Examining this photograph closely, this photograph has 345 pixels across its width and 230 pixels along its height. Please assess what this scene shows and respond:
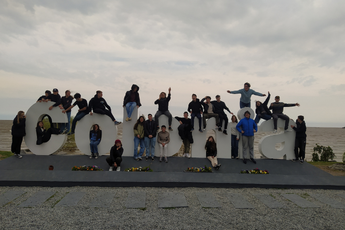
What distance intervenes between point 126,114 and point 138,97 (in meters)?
0.94

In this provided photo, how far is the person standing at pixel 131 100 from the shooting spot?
10.6 meters

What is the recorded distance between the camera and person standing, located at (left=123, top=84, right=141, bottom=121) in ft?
34.6

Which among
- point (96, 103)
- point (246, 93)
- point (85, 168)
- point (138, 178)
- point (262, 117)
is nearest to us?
point (138, 178)

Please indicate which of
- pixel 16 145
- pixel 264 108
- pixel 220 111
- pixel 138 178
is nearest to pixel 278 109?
pixel 264 108

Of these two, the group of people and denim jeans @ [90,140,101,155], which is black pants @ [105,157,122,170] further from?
denim jeans @ [90,140,101,155]

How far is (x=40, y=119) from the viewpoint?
424 inches

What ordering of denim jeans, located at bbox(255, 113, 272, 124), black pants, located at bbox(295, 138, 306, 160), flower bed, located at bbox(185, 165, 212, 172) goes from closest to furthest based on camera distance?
flower bed, located at bbox(185, 165, 212, 172)
black pants, located at bbox(295, 138, 306, 160)
denim jeans, located at bbox(255, 113, 272, 124)

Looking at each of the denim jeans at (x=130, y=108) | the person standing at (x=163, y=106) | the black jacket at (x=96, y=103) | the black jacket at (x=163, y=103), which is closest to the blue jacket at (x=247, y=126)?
the person standing at (x=163, y=106)

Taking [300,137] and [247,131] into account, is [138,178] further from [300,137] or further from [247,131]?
[300,137]

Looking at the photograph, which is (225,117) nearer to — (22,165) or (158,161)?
(158,161)

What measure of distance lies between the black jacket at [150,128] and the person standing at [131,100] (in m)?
0.86

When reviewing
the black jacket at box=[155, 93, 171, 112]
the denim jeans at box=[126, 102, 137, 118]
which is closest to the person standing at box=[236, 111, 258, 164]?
the black jacket at box=[155, 93, 171, 112]

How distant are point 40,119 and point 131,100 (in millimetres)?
4212

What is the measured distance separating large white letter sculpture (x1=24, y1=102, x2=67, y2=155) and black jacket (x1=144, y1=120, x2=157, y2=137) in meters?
3.62
